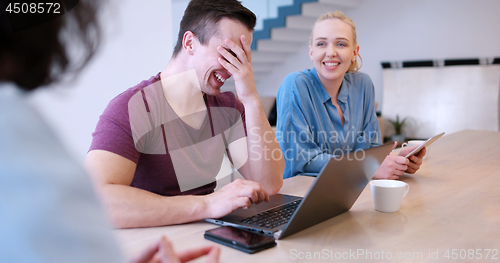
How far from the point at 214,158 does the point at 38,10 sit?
955mm

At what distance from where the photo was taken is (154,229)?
89 centimetres

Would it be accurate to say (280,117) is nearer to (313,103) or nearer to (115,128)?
(313,103)

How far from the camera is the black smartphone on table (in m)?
0.76

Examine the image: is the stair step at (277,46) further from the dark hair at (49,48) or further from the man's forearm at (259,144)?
the dark hair at (49,48)

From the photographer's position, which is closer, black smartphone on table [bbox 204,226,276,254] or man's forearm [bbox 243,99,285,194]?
black smartphone on table [bbox 204,226,276,254]

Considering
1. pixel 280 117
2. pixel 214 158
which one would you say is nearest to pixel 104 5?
pixel 214 158

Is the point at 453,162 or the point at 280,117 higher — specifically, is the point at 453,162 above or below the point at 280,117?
below

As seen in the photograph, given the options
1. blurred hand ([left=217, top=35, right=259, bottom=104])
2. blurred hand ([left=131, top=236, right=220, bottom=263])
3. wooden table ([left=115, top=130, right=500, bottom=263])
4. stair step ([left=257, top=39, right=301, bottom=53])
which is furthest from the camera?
stair step ([left=257, top=39, right=301, bottom=53])

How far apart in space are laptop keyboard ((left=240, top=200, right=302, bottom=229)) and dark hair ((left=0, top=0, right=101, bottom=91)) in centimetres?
55

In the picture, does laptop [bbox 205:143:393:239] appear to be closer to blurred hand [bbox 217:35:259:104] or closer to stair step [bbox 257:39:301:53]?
blurred hand [bbox 217:35:259:104]

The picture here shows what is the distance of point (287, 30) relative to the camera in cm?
614

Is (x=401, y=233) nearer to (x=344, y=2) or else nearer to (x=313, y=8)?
(x=313, y=8)

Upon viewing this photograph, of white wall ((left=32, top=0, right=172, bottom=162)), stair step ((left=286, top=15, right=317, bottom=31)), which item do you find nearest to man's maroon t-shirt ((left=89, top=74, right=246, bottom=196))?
white wall ((left=32, top=0, right=172, bottom=162))

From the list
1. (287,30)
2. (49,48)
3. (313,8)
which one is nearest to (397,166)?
(49,48)
